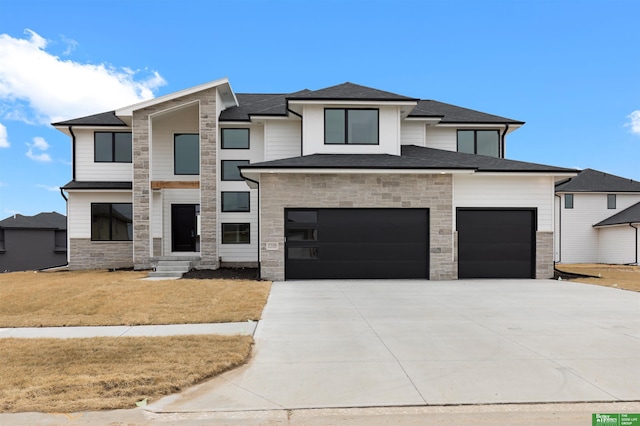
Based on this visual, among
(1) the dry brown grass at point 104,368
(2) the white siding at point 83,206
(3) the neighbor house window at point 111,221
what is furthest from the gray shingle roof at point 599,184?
(1) the dry brown grass at point 104,368

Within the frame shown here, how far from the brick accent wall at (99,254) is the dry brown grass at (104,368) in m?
13.7

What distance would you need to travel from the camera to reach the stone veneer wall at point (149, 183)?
58.8 feet

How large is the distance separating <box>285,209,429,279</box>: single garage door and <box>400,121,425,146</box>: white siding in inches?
208

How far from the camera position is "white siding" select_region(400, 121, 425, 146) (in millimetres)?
19344

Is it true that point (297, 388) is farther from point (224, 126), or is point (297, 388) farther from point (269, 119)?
point (224, 126)

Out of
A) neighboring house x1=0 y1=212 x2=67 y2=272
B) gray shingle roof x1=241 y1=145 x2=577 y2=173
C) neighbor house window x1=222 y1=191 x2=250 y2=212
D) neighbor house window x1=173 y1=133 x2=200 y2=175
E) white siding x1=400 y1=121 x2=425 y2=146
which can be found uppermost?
white siding x1=400 y1=121 x2=425 y2=146

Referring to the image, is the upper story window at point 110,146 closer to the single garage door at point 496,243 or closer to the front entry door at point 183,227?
the front entry door at point 183,227

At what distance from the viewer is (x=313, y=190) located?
14914mm

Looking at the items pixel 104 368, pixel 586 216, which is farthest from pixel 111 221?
pixel 586 216

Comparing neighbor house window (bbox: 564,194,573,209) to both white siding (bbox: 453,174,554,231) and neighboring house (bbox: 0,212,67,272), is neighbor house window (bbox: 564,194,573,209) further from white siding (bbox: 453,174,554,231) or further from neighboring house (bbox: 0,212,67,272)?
neighboring house (bbox: 0,212,67,272)

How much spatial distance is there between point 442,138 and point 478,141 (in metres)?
1.87

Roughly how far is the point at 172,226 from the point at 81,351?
14522 mm

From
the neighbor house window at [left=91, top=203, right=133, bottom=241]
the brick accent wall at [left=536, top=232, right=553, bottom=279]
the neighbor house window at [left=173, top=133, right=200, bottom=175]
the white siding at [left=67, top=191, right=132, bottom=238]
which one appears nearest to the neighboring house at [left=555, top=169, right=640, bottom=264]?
the brick accent wall at [left=536, top=232, right=553, bottom=279]

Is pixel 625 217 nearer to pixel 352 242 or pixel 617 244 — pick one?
pixel 617 244
